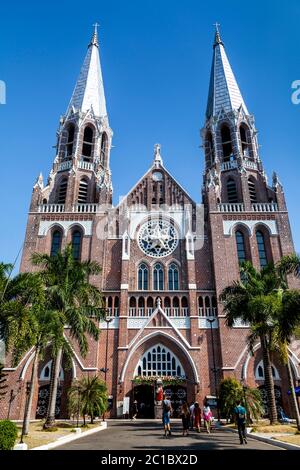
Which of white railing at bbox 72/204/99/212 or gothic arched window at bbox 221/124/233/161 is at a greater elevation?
gothic arched window at bbox 221/124/233/161

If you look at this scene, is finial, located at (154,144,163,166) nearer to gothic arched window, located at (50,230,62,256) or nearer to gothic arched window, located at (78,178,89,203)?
gothic arched window, located at (78,178,89,203)

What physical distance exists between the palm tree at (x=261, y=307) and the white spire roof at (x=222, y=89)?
91.6 feet

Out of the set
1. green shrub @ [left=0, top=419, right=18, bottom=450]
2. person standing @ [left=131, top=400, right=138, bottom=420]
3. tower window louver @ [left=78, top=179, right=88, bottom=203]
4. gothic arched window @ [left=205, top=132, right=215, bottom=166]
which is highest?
gothic arched window @ [left=205, top=132, right=215, bottom=166]

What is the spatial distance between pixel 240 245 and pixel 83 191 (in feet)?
56.8

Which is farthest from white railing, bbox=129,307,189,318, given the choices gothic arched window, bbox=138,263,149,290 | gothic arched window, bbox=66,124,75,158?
gothic arched window, bbox=66,124,75,158

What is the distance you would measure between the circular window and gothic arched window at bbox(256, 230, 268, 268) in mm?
7870

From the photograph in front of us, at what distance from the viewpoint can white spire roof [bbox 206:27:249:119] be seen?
45.3 m

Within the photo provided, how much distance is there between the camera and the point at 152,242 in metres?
35.3

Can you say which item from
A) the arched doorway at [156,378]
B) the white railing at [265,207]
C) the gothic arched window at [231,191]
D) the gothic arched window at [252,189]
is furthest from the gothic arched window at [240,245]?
the arched doorway at [156,378]

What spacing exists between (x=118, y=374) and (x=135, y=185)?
19257mm

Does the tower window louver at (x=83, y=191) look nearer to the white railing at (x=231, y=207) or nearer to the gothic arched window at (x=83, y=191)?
the gothic arched window at (x=83, y=191)

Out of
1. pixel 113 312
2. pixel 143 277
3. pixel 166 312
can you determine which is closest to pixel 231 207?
pixel 143 277

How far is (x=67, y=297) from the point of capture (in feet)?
69.5

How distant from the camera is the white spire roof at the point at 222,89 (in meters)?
45.3
